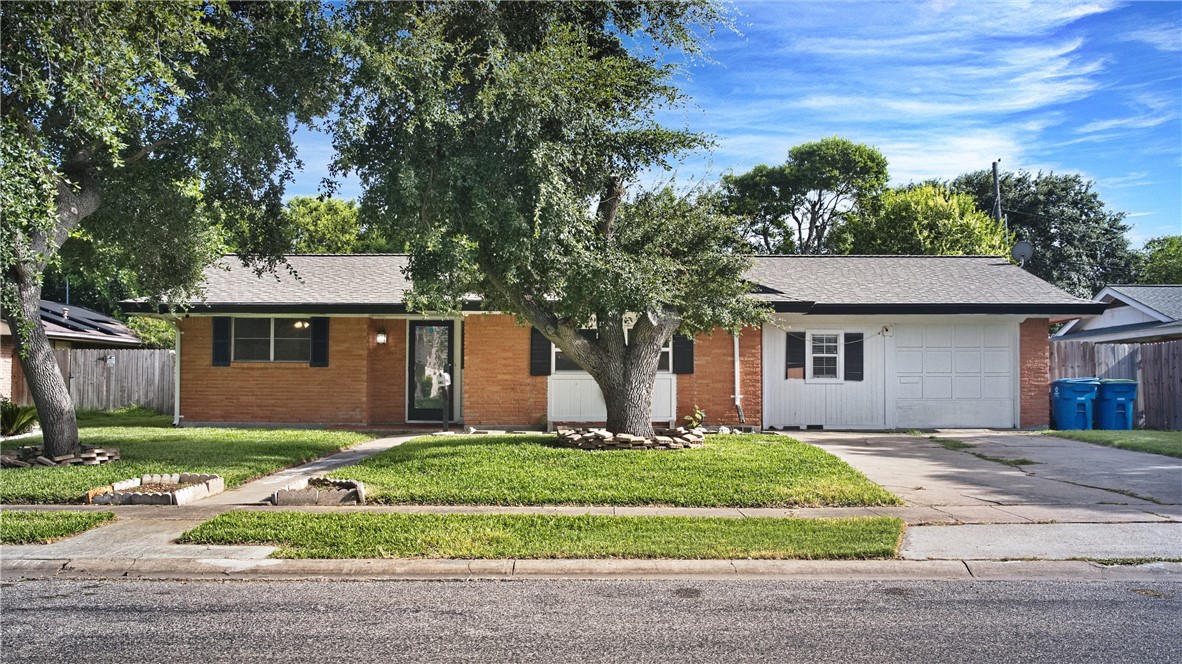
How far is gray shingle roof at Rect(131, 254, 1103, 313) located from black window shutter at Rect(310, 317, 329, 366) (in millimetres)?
567

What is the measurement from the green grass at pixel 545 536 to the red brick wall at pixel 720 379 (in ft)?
28.7

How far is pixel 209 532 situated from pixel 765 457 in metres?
7.12

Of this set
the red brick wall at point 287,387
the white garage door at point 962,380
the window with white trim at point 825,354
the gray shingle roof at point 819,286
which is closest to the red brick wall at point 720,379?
the gray shingle roof at point 819,286

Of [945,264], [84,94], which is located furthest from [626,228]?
[945,264]

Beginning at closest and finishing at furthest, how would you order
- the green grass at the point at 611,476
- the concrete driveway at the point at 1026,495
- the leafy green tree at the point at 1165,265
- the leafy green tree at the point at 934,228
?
the concrete driveway at the point at 1026,495 → the green grass at the point at 611,476 → the leafy green tree at the point at 934,228 → the leafy green tree at the point at 1165,265

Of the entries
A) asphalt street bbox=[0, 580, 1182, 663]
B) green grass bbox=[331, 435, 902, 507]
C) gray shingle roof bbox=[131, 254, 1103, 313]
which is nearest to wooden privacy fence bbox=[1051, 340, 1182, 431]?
gray shingle roof bbox=[131, 254, 1103, 313]

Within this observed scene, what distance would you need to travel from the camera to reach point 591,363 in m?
13.1

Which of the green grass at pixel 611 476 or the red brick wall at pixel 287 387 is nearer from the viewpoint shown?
the green grass at pixel 611 476

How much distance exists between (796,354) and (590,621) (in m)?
13.1

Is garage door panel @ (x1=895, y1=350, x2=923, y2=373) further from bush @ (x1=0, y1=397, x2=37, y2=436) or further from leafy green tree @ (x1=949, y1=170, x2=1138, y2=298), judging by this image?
leafy green tree @ (x1=949, y1=170, x2=1138, y2=298)

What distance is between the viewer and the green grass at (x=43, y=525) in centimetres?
750

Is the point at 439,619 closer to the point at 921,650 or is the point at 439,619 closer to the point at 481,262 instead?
the point at 921,650

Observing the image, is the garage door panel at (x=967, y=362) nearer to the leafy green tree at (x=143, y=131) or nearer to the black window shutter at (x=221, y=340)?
the leafy green tree at (x=143, y=131)

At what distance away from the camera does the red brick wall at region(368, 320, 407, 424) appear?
18.4m
